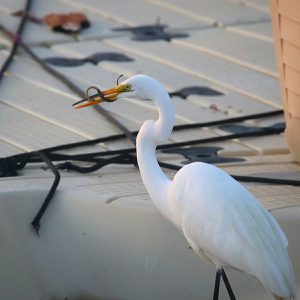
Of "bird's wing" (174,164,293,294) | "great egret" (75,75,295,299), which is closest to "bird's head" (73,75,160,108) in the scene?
"great egret" (75,75,295,299)

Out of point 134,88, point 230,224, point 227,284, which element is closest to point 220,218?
point 230,224

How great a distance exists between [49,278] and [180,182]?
2.48 ft

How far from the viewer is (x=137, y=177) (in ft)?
13.1

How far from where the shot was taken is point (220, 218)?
314 centimetres

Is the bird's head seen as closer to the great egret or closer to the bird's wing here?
the great egret

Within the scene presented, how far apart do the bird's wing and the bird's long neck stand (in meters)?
0.13

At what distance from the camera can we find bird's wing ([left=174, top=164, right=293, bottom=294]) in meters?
3.11

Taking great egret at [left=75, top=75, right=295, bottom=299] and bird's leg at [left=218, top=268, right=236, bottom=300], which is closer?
great egret at [left=75, top=75, right=295, bottom=299]

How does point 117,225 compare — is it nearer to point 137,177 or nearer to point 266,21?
point 137,177

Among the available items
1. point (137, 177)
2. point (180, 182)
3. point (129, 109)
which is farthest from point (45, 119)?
point (180, 182)

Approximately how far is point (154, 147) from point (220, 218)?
31 cm

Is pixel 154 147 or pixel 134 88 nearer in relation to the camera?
pixel 134 88

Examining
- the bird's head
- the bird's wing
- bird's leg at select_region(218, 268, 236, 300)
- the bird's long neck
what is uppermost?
the bird's head

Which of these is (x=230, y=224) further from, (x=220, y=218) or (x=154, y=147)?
(x=154, y=147)
